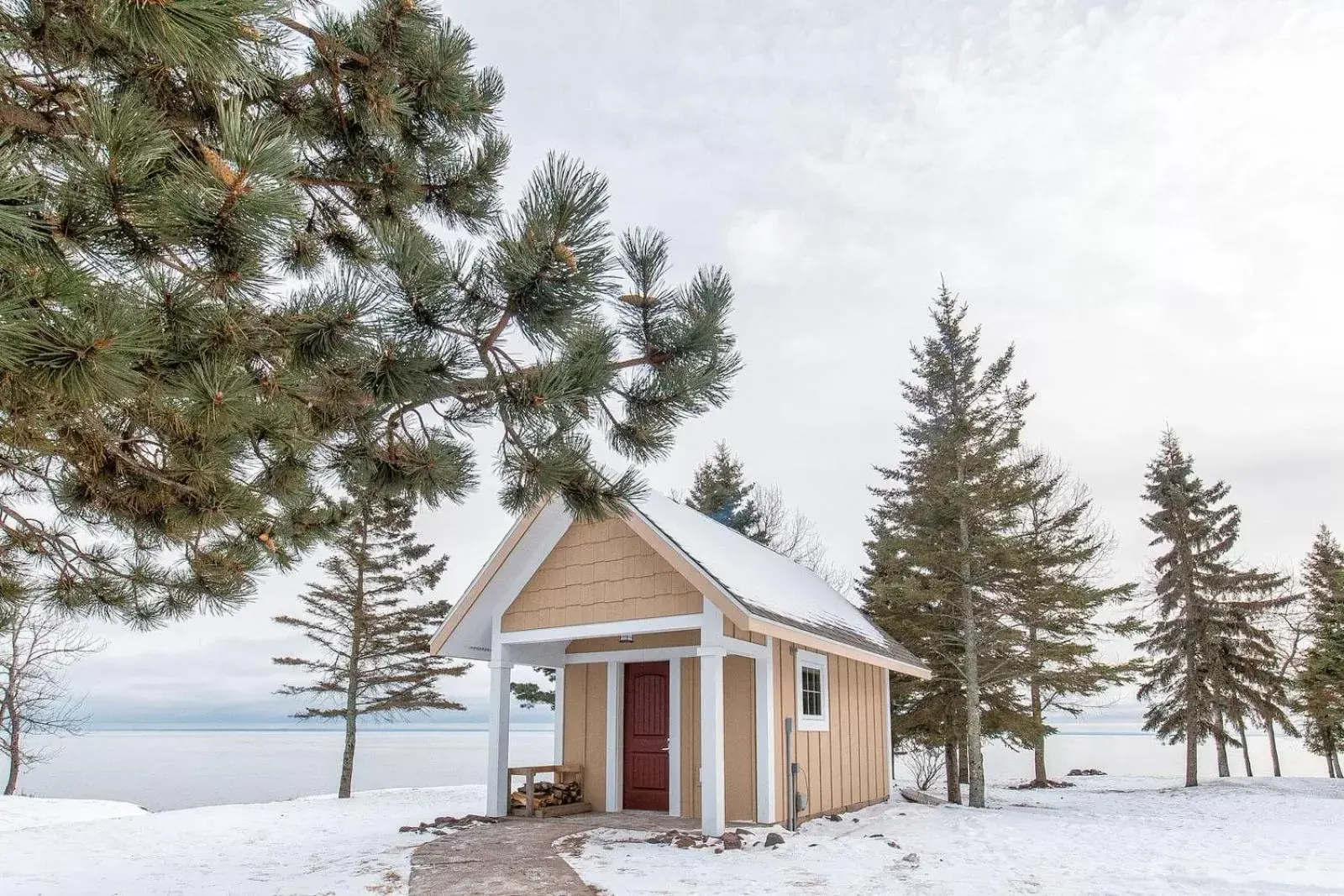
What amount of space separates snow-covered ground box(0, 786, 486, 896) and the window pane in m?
4.64

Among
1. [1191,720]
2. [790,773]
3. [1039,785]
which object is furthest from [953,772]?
[1191,720]

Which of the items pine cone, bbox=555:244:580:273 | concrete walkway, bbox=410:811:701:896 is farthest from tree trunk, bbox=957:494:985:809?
pine cone, bbox=555:244:580:273

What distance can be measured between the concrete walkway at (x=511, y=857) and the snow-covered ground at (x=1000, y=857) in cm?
33

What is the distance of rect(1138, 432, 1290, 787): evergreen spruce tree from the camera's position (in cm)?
2006

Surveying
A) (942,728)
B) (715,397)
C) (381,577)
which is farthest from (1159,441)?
(715,397)

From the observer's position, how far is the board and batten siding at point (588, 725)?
34.2 ft

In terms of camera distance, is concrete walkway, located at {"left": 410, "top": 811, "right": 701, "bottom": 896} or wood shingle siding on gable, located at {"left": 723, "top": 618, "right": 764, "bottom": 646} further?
wood shingle siding on gable, located at {"left": 723, "top": 618, "right": 764, "bottom": 646}

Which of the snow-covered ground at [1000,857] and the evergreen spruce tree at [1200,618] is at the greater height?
the evergreen spruce tree at [1200,618]

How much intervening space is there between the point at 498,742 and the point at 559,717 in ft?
4.54

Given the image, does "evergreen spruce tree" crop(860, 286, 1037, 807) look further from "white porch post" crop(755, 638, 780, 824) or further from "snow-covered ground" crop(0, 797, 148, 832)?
"snow-covered ground" crop(0, 797, 148, 832)

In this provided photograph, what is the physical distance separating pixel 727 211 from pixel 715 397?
7801mm

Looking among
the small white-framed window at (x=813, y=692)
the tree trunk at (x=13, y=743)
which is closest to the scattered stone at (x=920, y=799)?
the small white-framed window at (x=813, y=692)

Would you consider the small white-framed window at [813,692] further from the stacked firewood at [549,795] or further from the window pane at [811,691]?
the stacked firewood at [549,795]

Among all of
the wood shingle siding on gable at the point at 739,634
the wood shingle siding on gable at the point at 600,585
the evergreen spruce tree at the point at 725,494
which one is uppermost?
the evergreen spruce tree at the point at 725,494
